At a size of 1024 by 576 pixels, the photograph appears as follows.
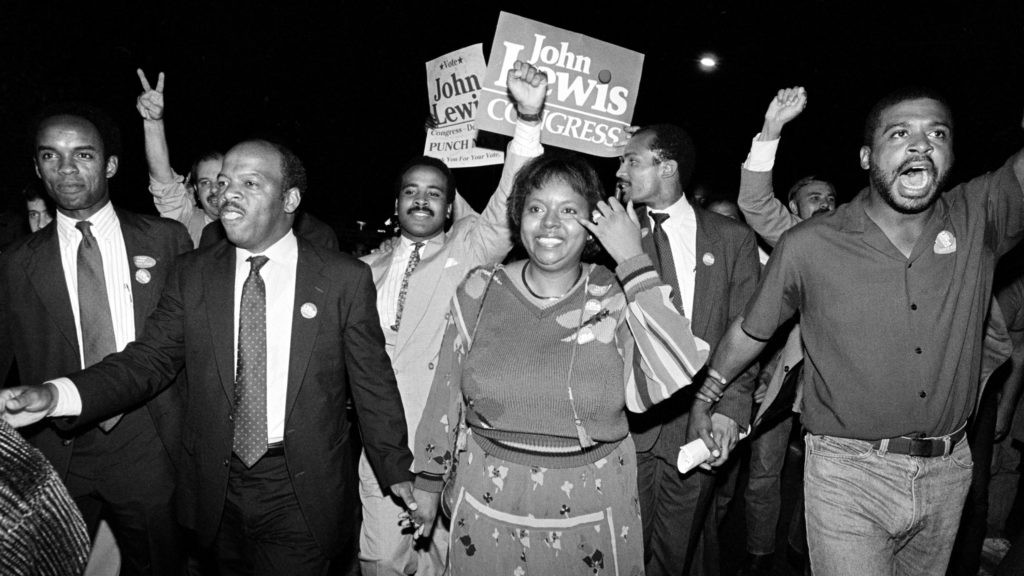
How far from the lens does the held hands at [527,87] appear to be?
3242 mm

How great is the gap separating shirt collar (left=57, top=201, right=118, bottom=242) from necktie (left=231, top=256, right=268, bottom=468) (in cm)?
96

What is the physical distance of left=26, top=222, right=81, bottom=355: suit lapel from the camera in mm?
3227

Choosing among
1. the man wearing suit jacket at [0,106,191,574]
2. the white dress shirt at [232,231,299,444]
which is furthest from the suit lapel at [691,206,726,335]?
the man wearing suit jacket at [0,106,191,574]

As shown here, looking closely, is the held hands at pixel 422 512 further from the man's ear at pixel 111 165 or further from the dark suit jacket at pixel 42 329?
the man's ear at pixel 111 165

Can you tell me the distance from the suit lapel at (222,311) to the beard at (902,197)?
291 cm

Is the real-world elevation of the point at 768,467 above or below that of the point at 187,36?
below

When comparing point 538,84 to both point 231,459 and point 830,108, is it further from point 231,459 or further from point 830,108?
point 830,108

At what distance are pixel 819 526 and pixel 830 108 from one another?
39.1 ft

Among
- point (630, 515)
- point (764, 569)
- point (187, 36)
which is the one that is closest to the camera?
point (630, 515)

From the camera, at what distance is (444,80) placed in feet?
18.4

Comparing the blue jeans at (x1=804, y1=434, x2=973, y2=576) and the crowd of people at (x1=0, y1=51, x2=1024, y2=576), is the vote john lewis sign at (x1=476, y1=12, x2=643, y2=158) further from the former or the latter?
the blue jeans at (x1=804, y1=434, x2=973, y2=576)

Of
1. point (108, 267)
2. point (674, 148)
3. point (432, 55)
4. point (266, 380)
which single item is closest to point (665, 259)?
point (674, 148)

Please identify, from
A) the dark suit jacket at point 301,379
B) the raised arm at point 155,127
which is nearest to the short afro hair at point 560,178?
the dark suit jacket at point 301,379

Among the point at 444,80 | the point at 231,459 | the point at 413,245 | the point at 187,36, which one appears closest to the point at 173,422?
the point at 231,459
